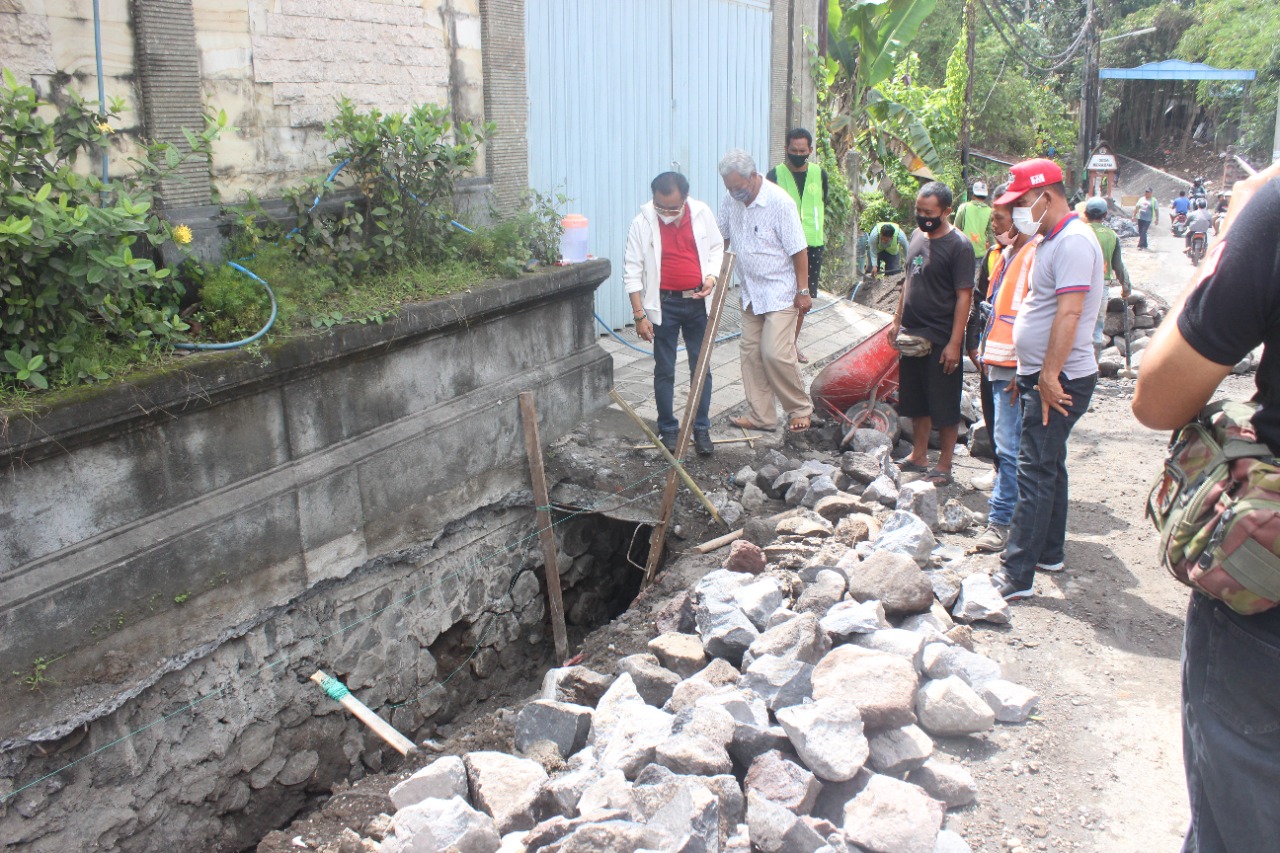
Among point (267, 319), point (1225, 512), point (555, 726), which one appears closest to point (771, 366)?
point (267, 319)

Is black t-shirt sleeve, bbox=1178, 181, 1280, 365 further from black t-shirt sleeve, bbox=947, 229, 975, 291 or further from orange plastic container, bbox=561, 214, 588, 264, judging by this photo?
orange plastic container, bbox=561, 214, 588, 264

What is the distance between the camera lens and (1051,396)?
14.3 ft

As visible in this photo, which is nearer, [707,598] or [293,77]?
[707,598]

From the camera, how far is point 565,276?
20.6 feet

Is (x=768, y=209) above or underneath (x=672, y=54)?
underneath

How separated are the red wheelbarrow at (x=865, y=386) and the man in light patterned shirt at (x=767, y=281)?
0.29m

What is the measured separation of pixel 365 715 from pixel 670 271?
3214 millimetres

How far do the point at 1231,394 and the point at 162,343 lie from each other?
29.0 ft

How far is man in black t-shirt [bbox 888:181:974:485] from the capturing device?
5812mm

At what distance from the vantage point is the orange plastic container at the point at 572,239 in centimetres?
653

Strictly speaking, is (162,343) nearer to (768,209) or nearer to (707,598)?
(707,598)

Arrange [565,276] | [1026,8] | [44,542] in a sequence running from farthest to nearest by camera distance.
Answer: [1026,8] → [565,276] → [44,542]

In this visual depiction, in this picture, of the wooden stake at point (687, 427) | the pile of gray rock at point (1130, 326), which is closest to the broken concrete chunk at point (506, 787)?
the wooden stake at point (687, 427)

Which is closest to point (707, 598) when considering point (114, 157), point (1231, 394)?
point (114, 157)
